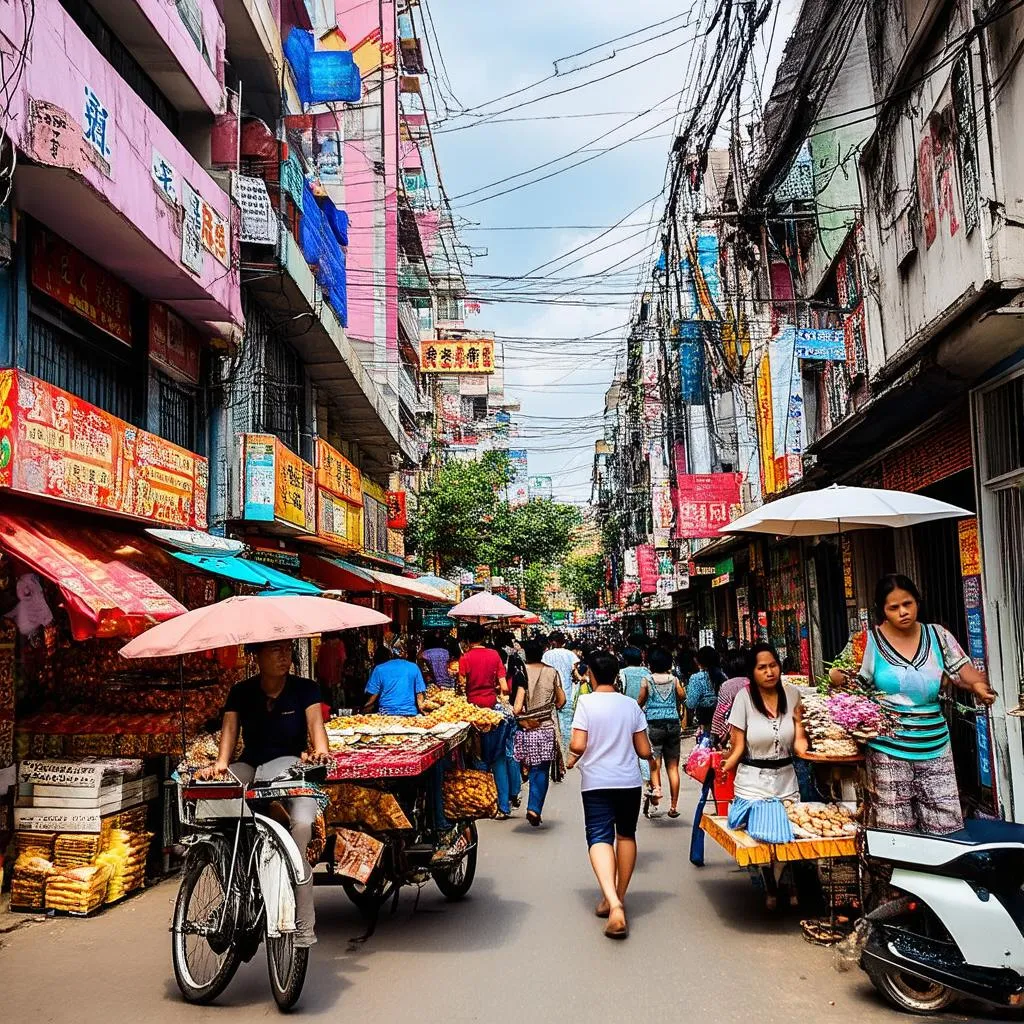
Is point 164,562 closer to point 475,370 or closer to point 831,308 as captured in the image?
point 831,308

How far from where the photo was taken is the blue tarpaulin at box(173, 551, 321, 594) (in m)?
11.0

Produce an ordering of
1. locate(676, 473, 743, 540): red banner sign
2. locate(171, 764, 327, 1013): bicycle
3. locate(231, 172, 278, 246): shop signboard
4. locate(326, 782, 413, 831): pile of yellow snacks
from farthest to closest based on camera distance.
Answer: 1. locate(676, 473, 743, 540): red banner sign
2. locate(231, 172, 278, 246): shop signboard
3. locate(326, 782, 413, 831): pile of yellow snacks
4. locate(171, 764, 327, 1013): bicycle

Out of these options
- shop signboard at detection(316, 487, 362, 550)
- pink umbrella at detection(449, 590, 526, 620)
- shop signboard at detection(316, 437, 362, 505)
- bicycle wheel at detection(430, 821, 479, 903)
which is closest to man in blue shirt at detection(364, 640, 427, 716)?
bicycle wheel at detection(430, 821, 479, 903)

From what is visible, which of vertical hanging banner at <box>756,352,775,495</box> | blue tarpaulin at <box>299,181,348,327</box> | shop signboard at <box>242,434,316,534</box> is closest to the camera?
shop signboard at <box>242,434,316,534</box>

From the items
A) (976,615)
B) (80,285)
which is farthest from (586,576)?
(976,615)

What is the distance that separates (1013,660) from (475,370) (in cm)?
3160

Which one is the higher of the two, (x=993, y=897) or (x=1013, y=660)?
(x=1013, y=660)

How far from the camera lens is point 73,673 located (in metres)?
9.61

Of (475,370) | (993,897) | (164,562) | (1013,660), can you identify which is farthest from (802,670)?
(475,370)

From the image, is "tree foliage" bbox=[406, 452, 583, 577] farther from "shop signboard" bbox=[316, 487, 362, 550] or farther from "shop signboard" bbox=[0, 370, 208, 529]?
"shop signboard" bbox=[0, 370, 208, 529]

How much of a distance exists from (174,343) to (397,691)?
6001mm

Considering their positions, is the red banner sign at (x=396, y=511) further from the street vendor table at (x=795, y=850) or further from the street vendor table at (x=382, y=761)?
the street vendor table at (x=795, y=850)

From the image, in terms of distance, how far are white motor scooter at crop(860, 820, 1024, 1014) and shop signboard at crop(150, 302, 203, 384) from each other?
1043cm

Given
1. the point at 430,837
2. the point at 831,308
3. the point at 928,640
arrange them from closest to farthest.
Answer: the point at 928,640 → the point at 430,837 → the point at 831,308
